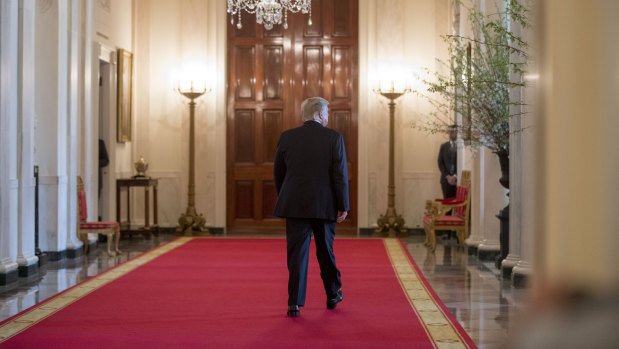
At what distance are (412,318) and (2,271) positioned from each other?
13.6ft

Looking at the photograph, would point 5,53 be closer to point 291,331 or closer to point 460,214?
point 291,331

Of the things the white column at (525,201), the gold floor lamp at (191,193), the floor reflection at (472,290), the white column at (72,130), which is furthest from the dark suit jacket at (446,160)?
the white column at (72,130)

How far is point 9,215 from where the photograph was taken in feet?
24.2

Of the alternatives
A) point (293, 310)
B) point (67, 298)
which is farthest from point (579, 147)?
point (67, 298)

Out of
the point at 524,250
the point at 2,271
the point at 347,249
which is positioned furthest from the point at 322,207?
the point at 347,249

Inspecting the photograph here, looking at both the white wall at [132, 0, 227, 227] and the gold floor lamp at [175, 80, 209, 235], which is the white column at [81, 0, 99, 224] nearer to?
the gold floor lamp at [175, 80, 209, 235]

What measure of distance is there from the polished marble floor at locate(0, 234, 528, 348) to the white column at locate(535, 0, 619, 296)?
3.84 m

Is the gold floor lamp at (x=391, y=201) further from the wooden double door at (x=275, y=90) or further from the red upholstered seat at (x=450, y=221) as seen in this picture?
the red upholstered seat at (x=450, y=221)

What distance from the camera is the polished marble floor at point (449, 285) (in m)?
5.38

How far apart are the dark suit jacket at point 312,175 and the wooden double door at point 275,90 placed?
7.31 meters

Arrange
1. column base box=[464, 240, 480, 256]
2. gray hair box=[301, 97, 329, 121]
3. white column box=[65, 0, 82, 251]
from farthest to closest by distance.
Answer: column base box=[464, 240, 480, 256]
white column box=[65, 0, 82, 251]
gray hair box=[301, 97, 329, 121]

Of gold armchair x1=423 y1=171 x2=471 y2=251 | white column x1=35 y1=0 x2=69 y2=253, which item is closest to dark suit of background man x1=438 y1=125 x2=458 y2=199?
gold armchair x1=423 y1=171 x2=471 y2=251

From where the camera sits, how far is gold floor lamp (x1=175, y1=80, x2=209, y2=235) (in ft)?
40.5

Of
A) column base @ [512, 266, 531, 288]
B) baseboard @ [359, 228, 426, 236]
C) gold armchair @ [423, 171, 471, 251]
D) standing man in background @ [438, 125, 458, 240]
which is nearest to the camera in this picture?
column base @ [512, 266, 531, 288]
